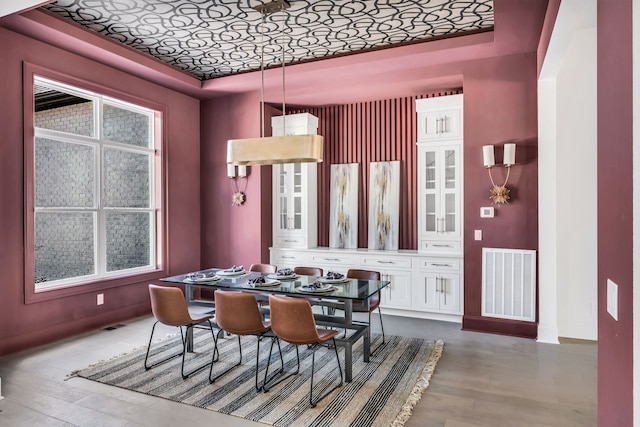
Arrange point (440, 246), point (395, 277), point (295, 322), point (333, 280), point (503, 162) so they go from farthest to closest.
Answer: point (395, 277), point (440, 246), point (503, 162), point (333, 280), point (295, 322)

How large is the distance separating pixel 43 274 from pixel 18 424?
6.53ft

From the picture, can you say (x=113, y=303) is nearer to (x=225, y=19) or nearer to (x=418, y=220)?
(x=225, y=19)

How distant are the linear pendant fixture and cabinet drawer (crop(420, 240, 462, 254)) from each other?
216cm

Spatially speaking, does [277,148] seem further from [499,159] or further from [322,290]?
[499,159]

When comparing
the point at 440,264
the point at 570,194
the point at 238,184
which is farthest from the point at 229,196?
the point at 570,194

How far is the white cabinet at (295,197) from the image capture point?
5.60m

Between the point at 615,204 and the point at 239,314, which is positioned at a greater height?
the point at 615,204

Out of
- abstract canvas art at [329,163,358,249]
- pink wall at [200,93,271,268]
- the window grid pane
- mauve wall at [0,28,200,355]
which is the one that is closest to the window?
the window grid pane

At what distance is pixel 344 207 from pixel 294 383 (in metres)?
2.99

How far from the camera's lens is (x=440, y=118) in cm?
482

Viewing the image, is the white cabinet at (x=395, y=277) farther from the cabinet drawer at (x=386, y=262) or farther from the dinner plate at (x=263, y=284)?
the dinner plate at (x=263, y=284)

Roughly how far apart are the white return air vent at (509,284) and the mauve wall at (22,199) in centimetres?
397

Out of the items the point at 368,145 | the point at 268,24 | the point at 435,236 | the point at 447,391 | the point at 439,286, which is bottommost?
the point at 447,391

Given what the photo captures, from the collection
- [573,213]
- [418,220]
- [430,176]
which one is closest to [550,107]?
[573,213]
